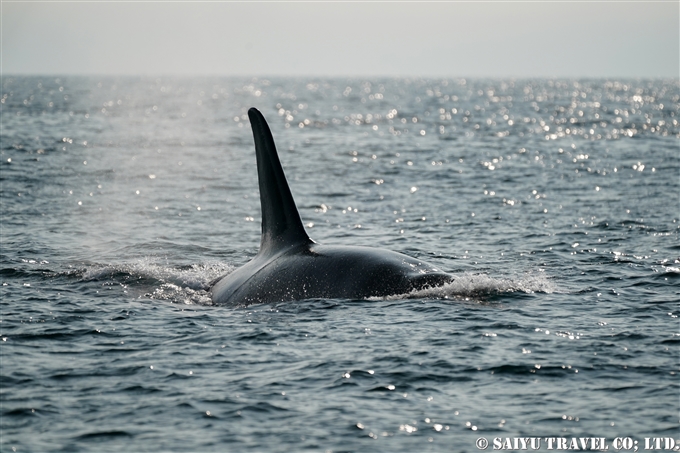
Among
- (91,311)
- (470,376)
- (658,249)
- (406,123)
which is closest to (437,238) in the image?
(658,249)

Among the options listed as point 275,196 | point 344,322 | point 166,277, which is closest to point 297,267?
point 275,196

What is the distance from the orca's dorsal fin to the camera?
1523cm

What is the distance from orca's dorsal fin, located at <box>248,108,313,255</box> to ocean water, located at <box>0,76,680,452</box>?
4.75ft

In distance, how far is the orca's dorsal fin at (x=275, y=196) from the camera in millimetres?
15234

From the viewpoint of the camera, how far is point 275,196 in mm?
15367

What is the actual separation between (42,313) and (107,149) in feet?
113

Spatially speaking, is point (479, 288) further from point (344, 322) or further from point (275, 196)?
point (275, 196)

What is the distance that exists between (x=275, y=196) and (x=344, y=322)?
9.70 ft

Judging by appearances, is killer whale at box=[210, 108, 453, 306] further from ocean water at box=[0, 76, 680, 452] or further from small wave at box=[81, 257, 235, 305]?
small wave at box=[81, 257, 235, 305]

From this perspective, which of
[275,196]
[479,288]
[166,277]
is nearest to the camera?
[479,288]

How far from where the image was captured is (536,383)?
1099 centimetres

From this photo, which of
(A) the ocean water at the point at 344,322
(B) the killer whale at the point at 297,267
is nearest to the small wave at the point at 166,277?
(A) the ocean water at the point at 344,322

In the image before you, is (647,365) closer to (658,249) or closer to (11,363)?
(11,363)

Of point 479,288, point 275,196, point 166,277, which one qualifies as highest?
point 275,196
